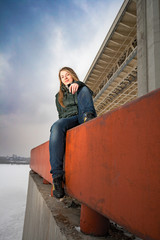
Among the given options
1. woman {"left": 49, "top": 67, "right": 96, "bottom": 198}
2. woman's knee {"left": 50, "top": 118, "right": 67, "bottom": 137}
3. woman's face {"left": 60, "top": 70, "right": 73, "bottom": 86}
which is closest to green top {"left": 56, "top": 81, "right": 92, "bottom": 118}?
woman {"left": 49, "top": 67, "right": 96, "bottom": 198}

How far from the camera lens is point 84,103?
5.19ft

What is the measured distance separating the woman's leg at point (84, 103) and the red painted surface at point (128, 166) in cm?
58

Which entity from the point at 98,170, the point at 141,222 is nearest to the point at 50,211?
the point at 98,170

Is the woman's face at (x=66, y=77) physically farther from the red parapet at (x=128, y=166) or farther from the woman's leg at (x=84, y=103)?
the red parapet at (x=128, y=166)

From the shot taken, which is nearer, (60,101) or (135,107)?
(135,107)

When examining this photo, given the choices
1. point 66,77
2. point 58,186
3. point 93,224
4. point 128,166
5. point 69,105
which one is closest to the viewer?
point 128,166

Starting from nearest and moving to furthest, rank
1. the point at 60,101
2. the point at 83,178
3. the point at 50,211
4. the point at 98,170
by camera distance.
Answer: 1. the point at 98,170
2. the point at 83,178
3. the point at 50,211
4. the point at 60,101

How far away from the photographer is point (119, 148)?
27.2 inches

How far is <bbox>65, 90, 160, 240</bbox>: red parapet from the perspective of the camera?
1.71 feet

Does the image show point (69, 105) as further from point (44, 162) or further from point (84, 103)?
point (44, 162)

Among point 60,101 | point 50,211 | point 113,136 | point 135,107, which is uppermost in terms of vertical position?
point 60,101

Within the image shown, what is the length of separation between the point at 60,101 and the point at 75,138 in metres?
0.78

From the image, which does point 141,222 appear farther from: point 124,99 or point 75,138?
point 124,99

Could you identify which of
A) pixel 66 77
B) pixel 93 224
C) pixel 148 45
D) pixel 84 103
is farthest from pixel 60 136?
pixel 148 45
